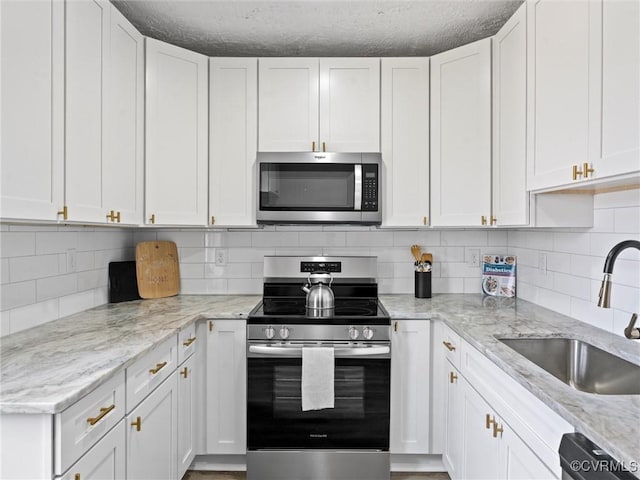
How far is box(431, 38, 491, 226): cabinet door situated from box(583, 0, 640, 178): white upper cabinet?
928 millimetres

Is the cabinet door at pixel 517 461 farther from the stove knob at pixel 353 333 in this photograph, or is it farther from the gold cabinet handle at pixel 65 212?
the gold cabinet handle at pixel 65 212

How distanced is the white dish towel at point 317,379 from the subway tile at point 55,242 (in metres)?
1.33

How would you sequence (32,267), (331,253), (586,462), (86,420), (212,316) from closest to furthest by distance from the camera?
(586,462), (86,420), (32,267), (212,316), (331,253)

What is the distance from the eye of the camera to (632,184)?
1590 millimetres

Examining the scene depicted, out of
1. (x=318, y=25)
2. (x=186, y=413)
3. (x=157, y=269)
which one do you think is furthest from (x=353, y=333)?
(x=318, y=25)

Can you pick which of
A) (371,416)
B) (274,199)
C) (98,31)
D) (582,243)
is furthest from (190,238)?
(582,243)

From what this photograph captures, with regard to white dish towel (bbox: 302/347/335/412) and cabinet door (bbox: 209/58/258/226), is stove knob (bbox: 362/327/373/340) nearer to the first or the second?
white dish towel (bbox: 302/347/335/412)

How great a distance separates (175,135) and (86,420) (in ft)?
5.41

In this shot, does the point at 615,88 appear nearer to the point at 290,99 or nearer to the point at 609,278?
the point at 609,278

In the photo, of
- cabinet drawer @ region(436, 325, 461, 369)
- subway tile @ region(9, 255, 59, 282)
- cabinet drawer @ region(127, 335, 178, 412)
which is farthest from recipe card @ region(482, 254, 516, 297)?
subway tile @ region(9, 255, 59, 282)

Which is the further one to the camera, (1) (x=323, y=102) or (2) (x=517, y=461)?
(1) (x=323, y=102)

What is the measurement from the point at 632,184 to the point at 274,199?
1733 millimetres

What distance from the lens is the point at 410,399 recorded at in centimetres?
224

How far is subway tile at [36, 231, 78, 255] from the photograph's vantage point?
184 cm
